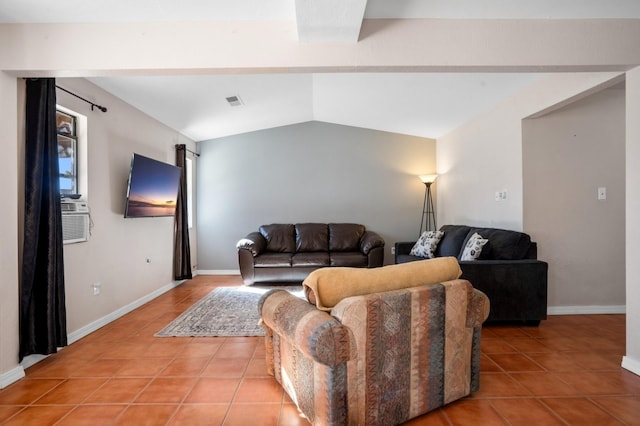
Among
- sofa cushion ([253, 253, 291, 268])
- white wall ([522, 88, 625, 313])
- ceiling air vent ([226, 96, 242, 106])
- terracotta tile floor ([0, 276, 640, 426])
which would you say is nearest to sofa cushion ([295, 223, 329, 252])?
sofa cushion ([253, 253, 291, 268])

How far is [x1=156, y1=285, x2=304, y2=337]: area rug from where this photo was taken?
3.07 meters

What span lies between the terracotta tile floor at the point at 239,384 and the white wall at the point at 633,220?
0.21m

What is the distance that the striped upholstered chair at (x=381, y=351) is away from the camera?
1.48m

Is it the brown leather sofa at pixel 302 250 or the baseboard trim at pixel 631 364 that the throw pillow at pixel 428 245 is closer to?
the brown leather sofa at pixel 302 250

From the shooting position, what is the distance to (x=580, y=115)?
3416 mm

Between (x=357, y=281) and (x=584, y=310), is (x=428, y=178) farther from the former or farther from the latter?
(x=357, y=281)

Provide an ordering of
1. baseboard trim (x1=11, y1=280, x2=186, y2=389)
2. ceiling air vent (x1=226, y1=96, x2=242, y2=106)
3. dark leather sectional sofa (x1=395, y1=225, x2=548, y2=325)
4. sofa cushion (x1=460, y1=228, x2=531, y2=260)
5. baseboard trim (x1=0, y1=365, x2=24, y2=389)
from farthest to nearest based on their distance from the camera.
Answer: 1. ceiling air vent (x1=226, y1=96, x2=242, y2=106)
2. sofa cushion (x1=460, y1=228, x2=531, y2=260)
3. dark leather sectional sofa (x1=395, y1=225, x2=548, y2=325)
4. baseboard trim (x1=11, y1=280, x2=186, y2=389)
5. baseboard trim (x1=0, y1=365, x2=24, y2=389)

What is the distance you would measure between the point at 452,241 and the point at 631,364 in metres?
1.96

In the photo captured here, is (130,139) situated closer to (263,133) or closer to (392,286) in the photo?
(263,133)

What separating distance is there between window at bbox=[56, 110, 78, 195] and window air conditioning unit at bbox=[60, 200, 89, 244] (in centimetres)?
14

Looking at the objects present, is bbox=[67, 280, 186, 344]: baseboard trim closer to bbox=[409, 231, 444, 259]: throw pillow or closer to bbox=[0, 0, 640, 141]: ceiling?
bbox=[0, 0, 640, 141]: ceiling

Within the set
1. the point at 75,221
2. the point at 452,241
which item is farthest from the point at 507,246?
the point at 75,221

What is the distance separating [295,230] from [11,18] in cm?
400

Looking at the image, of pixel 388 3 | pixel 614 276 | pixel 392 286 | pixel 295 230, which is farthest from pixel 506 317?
pixel 295 230
